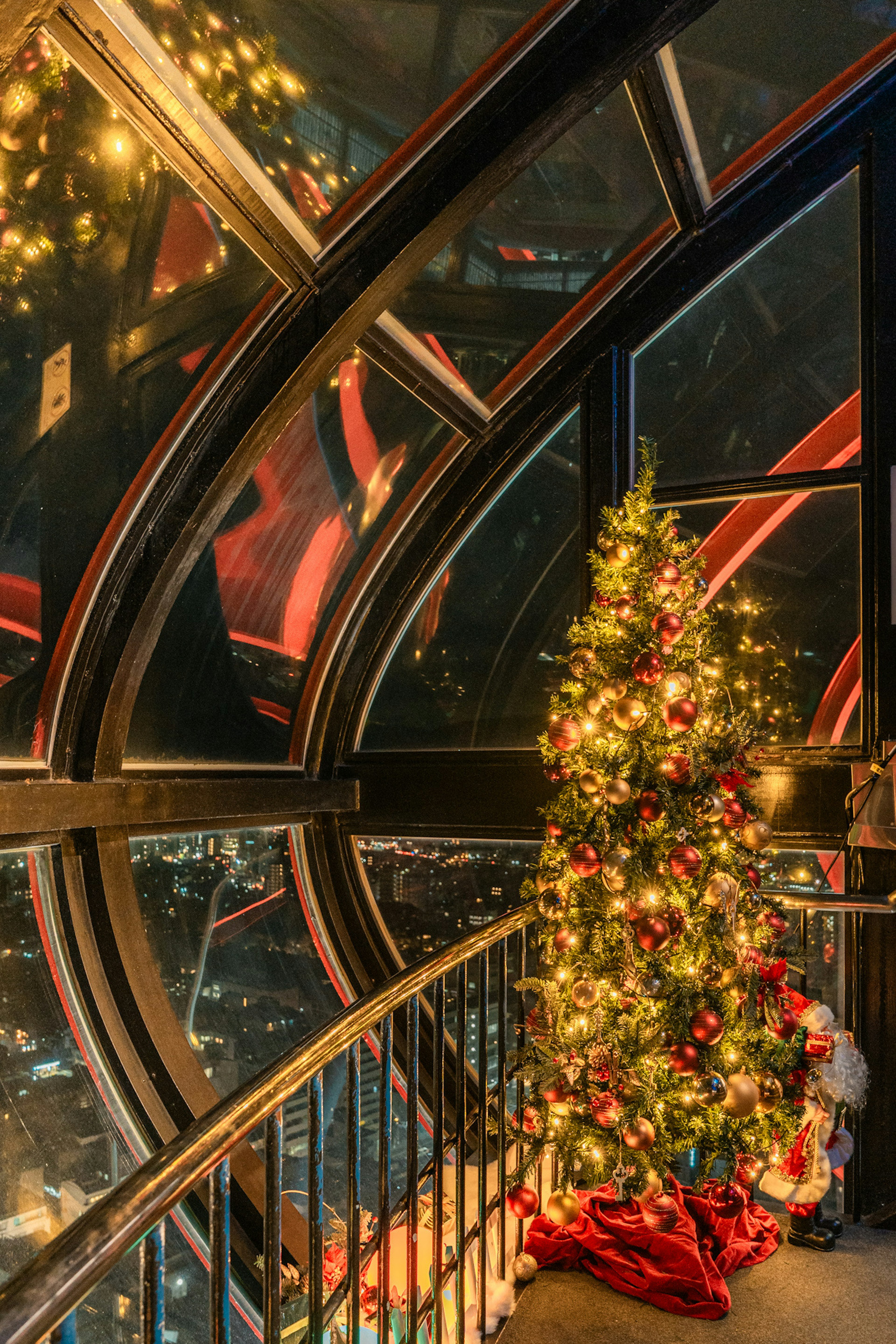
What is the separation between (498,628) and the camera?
207 inches

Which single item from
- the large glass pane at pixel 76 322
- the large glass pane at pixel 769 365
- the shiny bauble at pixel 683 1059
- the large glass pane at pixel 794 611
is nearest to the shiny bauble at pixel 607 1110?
the shiny bauble at pixel 683 1059

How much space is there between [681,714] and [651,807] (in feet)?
1.06

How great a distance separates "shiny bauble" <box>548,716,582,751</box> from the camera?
10.1ft

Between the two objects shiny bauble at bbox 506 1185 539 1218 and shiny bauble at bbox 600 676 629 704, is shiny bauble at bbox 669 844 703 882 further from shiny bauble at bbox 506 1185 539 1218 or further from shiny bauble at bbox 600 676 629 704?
shiny bauble at bbox 506 1185 539 1218

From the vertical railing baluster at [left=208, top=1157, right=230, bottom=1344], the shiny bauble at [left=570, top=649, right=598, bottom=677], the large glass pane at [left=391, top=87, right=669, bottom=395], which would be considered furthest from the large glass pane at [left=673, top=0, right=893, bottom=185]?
the vertical railing baluster at [left=208, top=1157, right=230, bottom=1344]

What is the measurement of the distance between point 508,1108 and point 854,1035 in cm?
165

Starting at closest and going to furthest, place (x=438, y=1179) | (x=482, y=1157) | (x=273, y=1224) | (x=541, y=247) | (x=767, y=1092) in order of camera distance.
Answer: (x=273, y=1224)
(x=438, y=1179)
(x=482, y=1157)
(x=767, y=1092)
(x=541, y=247)

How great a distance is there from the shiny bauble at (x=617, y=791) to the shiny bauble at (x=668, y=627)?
1.64 ft

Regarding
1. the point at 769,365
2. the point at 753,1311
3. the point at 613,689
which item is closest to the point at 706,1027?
A: the point at 753,1311

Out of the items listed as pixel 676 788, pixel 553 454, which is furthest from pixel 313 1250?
pixel 553 454

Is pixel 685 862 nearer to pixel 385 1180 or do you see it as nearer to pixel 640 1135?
pixel 640 1135

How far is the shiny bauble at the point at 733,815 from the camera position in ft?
9.80

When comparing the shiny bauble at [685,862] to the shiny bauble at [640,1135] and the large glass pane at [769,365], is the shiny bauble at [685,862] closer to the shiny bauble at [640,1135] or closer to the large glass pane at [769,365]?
the shiny bauble at [640,1135]

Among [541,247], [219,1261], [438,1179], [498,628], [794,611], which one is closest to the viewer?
[219,1261]
